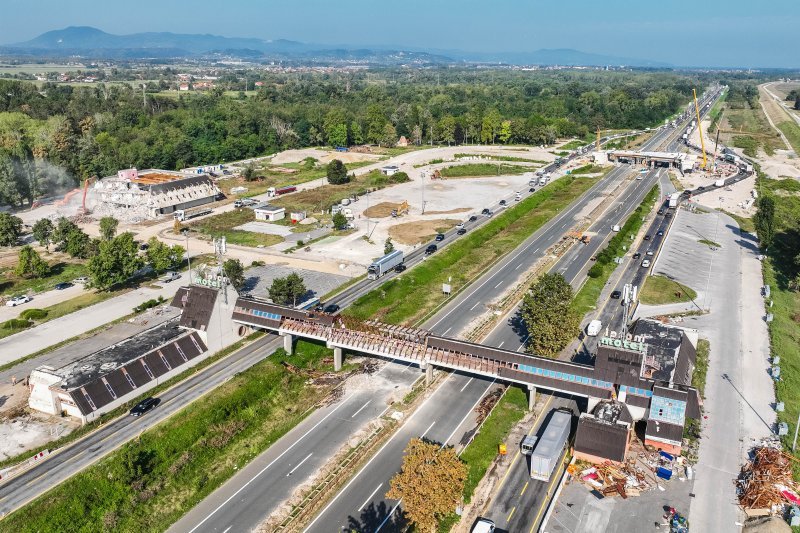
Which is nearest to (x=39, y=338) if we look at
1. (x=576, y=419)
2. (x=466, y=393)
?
(x=466, y=393)

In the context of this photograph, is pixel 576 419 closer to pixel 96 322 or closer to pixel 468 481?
pixel 468 481

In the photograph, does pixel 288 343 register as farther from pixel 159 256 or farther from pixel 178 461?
pixel 159 256

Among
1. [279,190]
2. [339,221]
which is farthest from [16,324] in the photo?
[279,190]

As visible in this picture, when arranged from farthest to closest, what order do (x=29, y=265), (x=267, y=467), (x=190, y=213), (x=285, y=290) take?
(x=190, y=213) → (x=29, y=265) → (x=285, y=290) → (x=267, y=467)

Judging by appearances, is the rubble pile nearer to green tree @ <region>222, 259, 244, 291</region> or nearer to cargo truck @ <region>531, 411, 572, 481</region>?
cargo truck @ <region>531, 411, 572, 481</region>

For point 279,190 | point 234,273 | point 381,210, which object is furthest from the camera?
point 279,190

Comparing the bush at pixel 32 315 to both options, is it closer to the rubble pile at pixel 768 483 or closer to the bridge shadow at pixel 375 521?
the bridge shadow at pixel 375 521
